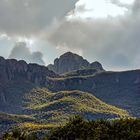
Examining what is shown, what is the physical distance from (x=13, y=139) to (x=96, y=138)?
3545 cm

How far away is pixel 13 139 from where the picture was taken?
199500 mm

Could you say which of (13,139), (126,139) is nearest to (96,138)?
(126,139)

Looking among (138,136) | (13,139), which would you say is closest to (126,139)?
(138,136)

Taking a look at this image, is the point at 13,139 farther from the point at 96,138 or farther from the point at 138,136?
the point at 138,136

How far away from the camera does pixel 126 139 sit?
200 m

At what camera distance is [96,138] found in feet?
654

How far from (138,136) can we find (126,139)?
5672mm

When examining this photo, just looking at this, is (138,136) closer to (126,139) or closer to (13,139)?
(126,139)

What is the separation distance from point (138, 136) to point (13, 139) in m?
53.1

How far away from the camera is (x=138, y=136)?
19712 centimetres

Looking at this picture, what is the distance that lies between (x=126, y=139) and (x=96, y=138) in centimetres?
1287

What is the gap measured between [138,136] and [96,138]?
58.3 ft

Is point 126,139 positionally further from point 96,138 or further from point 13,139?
point 13,139
